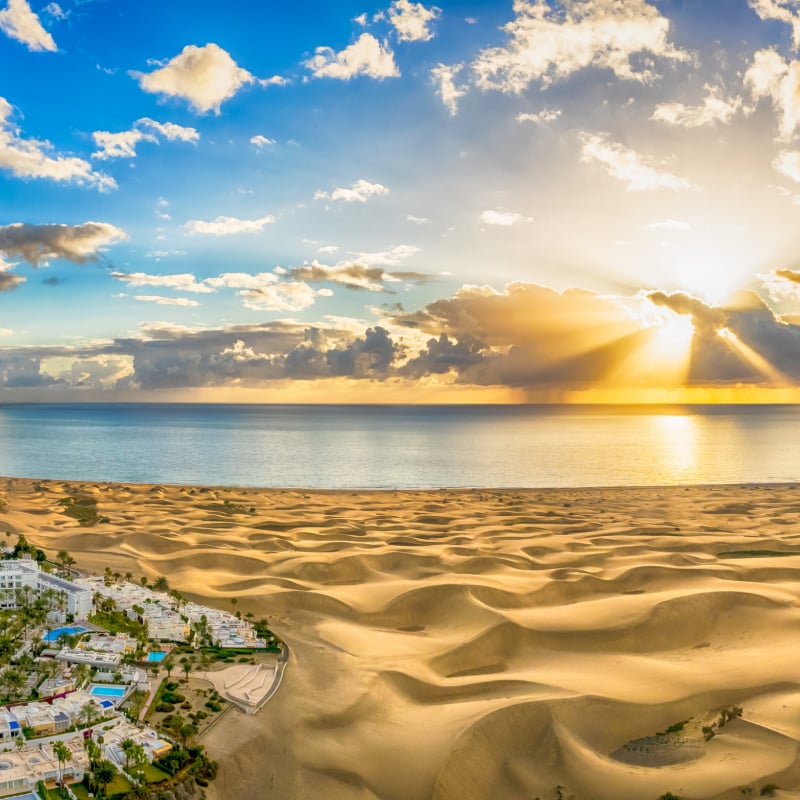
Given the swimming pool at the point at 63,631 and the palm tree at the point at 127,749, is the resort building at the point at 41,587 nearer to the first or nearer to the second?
the swimming pool at the point at 63,631

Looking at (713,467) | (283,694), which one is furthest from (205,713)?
(713,467)

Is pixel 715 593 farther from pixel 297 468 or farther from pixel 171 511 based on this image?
pixel 297 468

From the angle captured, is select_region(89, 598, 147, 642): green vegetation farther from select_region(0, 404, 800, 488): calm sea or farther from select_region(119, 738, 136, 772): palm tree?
select_region(0, 404, 800, 488): calm sea

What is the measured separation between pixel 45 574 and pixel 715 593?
40.5 m

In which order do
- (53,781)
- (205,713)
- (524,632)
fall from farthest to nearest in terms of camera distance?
(524,632), (205,713), (53,781)

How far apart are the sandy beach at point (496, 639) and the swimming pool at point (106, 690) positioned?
4.98m

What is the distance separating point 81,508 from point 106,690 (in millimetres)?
48943

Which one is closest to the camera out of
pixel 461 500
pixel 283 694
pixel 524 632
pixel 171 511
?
pixel 283 694

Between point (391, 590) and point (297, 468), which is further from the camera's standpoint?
point (297, 468)

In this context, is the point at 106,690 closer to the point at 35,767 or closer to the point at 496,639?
the point at 35,767

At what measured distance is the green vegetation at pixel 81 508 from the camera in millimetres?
70500

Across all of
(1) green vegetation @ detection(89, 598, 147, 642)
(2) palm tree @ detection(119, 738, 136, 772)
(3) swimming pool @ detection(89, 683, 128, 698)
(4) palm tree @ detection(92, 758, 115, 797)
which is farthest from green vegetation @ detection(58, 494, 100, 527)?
(4) palm tree @ detection(92, 758, 115, 797)

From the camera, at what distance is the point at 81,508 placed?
7556 cm

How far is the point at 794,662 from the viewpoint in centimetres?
3459
